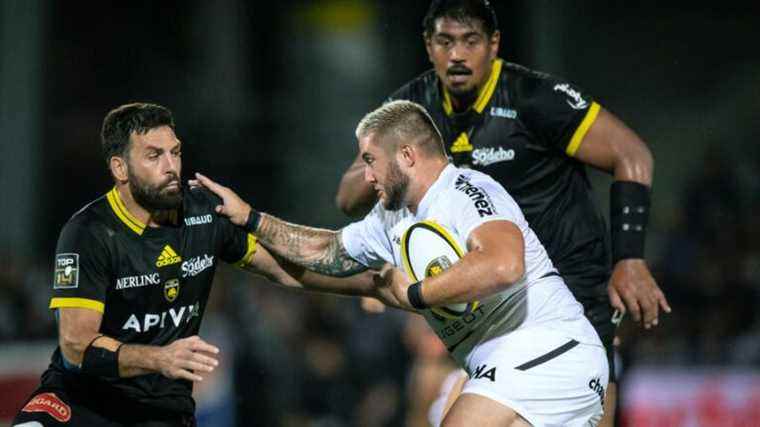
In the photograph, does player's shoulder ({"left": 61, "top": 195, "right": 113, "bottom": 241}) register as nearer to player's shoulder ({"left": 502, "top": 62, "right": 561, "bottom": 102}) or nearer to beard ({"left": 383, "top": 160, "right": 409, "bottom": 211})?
beard ({"left": 383, "top": 160, "right": 409, "bottom": 211})

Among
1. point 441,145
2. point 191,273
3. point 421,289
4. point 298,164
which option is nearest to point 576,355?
point 421,289

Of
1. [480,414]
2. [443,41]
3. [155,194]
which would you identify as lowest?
[480,414]

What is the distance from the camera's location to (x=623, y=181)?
6012 millimetres

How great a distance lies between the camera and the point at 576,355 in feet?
17.9

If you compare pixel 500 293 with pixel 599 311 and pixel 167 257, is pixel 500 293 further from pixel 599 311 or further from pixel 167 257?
pixel 167 257

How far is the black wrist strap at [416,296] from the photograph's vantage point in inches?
207

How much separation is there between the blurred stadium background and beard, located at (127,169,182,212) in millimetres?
4563

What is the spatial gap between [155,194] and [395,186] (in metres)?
1.15

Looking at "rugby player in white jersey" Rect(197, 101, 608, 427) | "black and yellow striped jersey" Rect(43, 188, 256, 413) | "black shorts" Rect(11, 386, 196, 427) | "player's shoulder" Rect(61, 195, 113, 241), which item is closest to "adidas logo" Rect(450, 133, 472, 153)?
"rugby player in white jersey" Rect(197, 101, 608, 427)

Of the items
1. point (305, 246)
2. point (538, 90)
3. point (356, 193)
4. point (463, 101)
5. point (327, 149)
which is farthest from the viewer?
point (327, 149)

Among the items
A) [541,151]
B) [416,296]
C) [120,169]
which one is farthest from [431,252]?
[120,169]

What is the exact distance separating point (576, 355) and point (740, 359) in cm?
507

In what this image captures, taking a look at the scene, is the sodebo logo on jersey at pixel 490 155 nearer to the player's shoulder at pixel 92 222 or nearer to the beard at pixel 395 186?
the beard at pixel 395 186

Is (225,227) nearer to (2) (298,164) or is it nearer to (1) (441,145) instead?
(1) (441,145)
